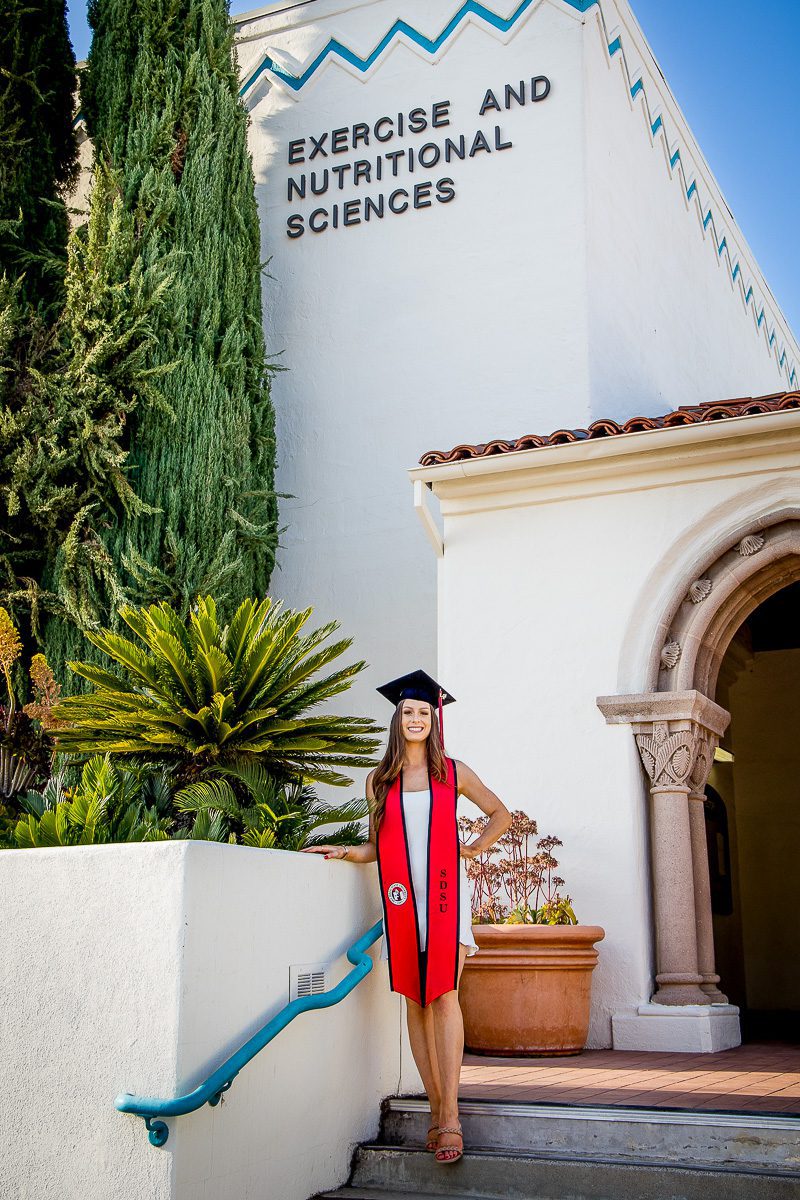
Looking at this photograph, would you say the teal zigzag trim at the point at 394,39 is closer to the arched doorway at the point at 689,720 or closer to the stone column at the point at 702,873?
the arched doorway at the point at 689,720

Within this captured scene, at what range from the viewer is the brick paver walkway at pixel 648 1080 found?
4836 millimetres

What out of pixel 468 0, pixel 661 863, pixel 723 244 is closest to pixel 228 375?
pixel 468 0

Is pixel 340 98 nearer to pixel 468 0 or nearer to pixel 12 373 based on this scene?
pixel 468 0

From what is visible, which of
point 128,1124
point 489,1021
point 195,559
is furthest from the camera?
point 195,559

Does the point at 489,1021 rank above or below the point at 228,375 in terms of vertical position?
below

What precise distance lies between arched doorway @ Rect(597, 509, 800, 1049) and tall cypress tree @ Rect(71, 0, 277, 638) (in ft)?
12.2

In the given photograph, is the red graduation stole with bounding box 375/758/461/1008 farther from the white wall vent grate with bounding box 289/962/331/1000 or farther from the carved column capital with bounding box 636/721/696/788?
the carved column capital with bounding box 636/721/696/788

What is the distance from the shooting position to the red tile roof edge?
7348 millimetres

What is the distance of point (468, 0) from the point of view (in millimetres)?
11461

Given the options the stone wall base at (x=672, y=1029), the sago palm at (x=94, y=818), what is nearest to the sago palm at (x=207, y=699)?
the sago palm at (x=94, y=818)

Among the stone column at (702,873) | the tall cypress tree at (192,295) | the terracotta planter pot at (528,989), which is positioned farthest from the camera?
the tall cypress tree at (192,295)

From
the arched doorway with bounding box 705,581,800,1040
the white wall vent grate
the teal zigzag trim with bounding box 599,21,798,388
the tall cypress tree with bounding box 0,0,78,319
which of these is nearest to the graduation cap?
the white wall vent grate

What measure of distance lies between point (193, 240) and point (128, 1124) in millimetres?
8145

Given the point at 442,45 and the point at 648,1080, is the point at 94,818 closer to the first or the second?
the point at 648,1080
